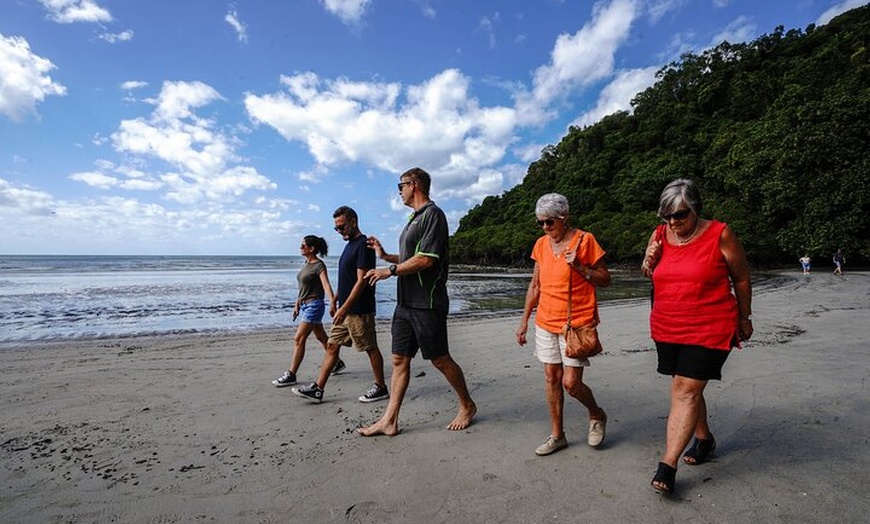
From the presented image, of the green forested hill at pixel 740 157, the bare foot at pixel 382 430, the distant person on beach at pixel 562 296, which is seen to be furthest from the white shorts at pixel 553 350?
the green forested hill at pixel 740 157

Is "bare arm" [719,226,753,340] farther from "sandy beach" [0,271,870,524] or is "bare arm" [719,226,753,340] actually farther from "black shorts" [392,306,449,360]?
"black shorts" [392,306,449,360]

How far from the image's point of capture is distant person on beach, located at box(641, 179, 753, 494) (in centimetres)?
255

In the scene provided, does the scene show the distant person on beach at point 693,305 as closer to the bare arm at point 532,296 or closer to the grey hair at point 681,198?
the grey hair at point 681,198

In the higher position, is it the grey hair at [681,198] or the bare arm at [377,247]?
the grey hair at [681,198]

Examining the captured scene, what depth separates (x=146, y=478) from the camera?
3090mm

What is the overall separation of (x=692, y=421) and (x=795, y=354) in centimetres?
507

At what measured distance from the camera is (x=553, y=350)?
3.25 metres

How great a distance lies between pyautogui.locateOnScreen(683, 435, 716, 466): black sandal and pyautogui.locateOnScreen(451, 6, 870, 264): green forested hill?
36.6m

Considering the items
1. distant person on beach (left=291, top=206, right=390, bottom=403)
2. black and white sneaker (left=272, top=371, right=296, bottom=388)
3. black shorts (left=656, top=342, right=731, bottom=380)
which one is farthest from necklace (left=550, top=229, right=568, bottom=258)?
black and white sneaker (left=272, top=371, right=296, bottom=388)

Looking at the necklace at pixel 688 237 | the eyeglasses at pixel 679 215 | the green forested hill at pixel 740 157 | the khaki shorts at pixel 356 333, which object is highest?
the green forested hill at pixel 740 157

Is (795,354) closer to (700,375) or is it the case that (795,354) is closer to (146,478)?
(700,375)

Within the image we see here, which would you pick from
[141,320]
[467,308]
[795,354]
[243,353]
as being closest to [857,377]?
[795,354]

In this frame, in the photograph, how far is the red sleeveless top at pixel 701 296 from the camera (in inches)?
101

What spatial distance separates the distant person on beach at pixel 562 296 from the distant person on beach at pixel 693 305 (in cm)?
49
